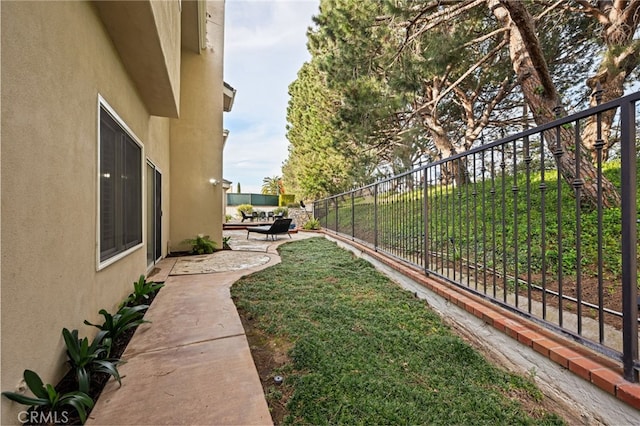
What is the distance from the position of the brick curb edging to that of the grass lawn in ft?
0.90

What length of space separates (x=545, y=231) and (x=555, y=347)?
1.37m

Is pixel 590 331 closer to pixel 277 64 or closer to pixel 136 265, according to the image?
pixel 136 265

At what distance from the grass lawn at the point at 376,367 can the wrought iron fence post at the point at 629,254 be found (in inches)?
21.1

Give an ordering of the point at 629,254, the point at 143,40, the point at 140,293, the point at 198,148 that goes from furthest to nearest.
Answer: the point at 198,148
the point at 140,293
the point at 143,40
the point at 629,254

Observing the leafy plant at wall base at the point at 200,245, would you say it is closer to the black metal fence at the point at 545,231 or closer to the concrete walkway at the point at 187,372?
the concrete walkway at the point at 187,372

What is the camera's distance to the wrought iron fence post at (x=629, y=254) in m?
1.37

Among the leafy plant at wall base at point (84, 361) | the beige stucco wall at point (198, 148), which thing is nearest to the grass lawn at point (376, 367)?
the leafy plant at wall base at point (84, 361)

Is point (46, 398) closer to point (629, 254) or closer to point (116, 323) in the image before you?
point (116, 323)

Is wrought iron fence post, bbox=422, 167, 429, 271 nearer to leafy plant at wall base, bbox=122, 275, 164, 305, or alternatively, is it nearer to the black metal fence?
the black metal fence

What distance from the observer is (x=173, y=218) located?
7.10 m

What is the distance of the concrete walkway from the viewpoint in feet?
5.04

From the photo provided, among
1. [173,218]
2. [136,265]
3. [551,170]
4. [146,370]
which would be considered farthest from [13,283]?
[551,170]

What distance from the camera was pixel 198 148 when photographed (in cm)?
729

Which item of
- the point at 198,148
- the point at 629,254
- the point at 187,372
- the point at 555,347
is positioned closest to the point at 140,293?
the point at 187,372
